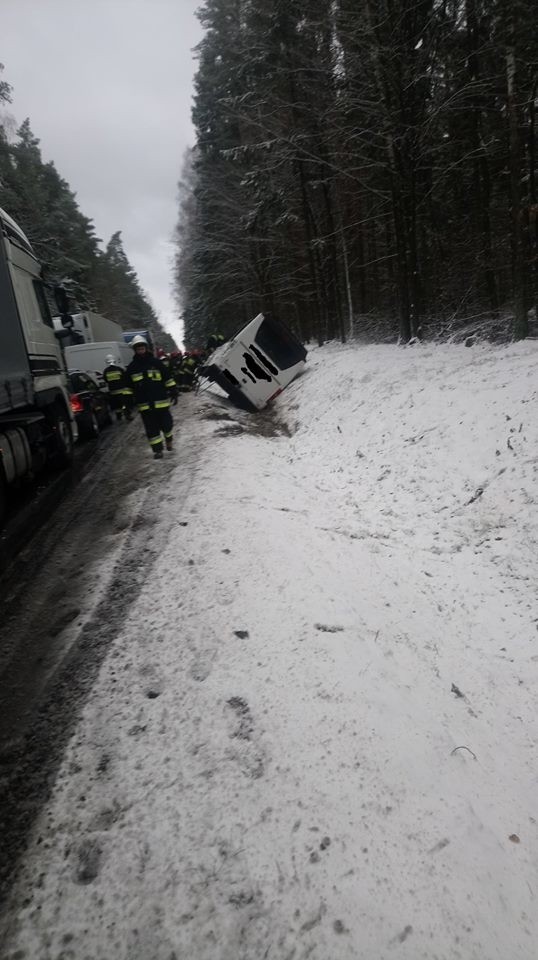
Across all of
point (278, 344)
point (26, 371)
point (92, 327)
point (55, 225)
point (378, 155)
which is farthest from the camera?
point (55, 225)

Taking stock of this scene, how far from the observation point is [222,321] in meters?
33.6

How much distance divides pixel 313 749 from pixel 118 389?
753 cm

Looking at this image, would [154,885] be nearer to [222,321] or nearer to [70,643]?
[70,643]

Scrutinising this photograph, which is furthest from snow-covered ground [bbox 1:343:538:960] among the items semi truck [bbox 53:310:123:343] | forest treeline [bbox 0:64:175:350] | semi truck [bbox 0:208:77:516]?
semi truck [bbox 53:310:123:343]

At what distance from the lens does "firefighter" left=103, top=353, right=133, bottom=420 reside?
8457mm

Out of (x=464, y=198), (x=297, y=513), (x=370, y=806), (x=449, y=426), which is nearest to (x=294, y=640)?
(x=370, y=806)

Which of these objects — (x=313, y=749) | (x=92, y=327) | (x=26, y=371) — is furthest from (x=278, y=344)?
(x=92, y=327)

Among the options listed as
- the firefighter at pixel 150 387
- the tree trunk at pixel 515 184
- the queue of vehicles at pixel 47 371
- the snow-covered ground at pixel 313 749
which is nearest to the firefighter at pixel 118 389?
the firefighter at pixel 150 387

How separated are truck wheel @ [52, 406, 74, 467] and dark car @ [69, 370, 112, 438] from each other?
5.11 ft

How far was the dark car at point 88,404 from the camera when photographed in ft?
37.7

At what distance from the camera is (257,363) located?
12.8 m

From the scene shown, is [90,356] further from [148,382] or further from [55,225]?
[55,225]

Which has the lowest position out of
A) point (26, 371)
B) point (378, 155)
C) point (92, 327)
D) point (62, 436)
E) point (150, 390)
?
point (62, 436)

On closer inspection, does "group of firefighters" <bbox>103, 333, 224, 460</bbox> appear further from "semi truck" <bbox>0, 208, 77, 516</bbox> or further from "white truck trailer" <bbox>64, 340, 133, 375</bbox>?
"white truck trailer" <bbox>64, 340, 133, 375</bbox>
